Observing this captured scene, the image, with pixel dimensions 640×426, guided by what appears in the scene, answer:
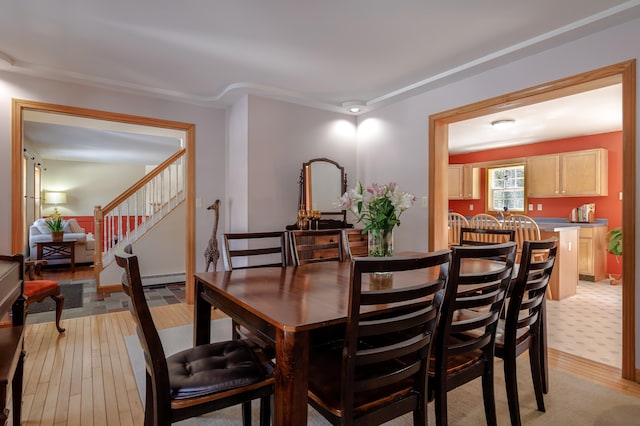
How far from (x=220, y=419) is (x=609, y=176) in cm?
654

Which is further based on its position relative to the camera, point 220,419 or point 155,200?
point 155,200

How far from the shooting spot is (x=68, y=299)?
171 inches

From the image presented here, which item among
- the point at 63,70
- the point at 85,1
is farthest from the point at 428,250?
the point at 63,70

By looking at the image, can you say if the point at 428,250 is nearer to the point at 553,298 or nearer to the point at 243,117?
the point at 553,298

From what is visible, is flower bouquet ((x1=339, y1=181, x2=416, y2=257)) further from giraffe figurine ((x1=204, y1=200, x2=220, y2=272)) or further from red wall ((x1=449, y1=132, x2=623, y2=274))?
red wall ((x1=449, y1=132, x2=623, y2=274))

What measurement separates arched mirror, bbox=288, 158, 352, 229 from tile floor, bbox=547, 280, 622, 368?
7.92 ft

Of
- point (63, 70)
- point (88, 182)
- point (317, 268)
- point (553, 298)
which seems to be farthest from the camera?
point (88, 182)

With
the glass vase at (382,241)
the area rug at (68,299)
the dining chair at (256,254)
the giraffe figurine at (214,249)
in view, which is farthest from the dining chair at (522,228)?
the area rug at (68,299)

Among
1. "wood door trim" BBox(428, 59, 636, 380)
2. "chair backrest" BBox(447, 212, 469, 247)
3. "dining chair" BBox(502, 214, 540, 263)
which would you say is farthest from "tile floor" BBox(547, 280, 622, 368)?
"chair backrest" BBox(447, 212, 469, 247)

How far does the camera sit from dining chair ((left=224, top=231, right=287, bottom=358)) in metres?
1.68

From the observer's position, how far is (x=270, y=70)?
3.31 metres

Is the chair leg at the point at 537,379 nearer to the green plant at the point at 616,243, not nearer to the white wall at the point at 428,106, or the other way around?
the white wall at the point at 428,106

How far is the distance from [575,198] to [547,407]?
5206 millimetres

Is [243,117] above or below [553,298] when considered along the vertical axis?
above
